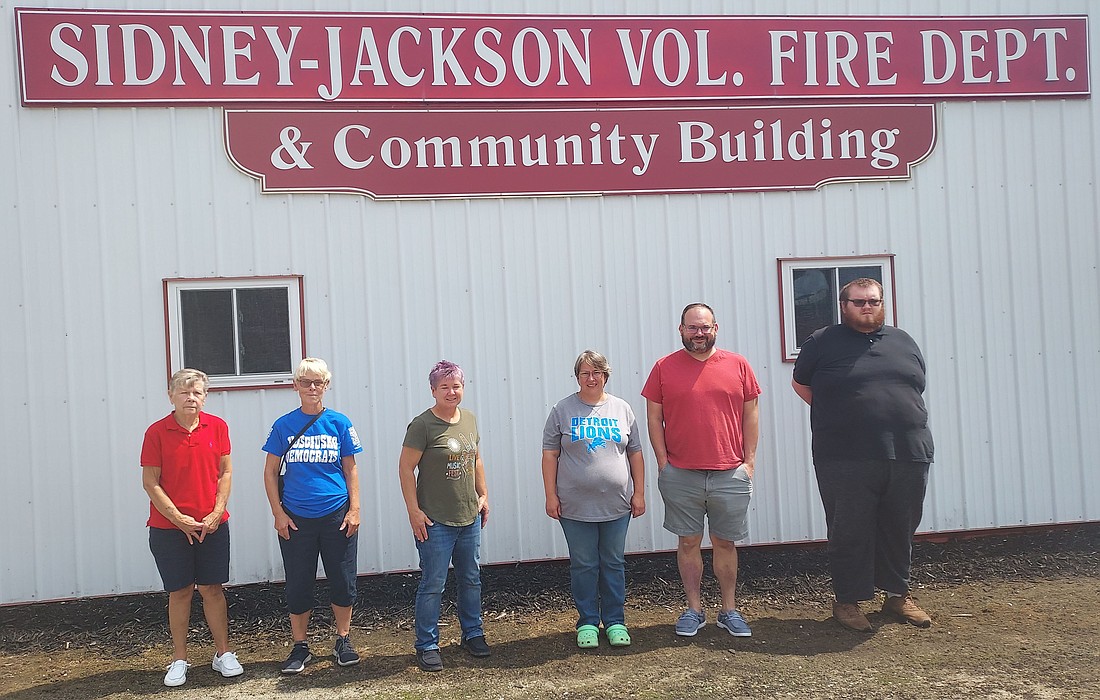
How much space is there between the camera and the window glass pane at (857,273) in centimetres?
613

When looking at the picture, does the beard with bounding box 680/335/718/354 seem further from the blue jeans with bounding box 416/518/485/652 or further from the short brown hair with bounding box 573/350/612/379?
the blue jeans with bounding box 416/518/485/652

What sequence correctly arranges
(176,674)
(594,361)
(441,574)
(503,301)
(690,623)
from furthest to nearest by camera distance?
(503,301)
(690,623)
(594,361)
(441,574)
(176,674)

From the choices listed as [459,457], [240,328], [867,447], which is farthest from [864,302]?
[240,328]

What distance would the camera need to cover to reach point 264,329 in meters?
5.67

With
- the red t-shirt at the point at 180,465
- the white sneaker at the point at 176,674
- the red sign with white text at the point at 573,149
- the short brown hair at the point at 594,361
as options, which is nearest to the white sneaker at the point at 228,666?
the white sneaker at the point at 176,674

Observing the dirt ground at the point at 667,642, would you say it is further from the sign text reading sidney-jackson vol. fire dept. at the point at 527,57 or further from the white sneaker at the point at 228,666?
the sign text reading sidney-jackson vol. fire dept. at the point at 527,57

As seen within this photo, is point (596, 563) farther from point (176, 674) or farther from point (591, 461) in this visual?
point (176, 674)

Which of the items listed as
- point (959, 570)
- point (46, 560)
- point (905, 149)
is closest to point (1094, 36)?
point (905, 149)

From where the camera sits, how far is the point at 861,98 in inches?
244

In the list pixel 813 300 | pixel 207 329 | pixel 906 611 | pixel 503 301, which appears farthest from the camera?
pixel 813 300

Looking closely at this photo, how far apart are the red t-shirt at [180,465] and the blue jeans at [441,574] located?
108cm

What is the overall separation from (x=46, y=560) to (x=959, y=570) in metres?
5.60

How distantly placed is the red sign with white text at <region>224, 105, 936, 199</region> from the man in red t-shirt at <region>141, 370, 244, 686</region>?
1.72m

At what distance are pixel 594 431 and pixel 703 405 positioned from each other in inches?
24.0
